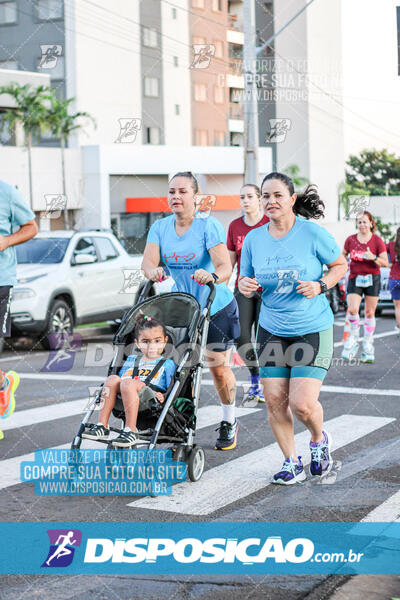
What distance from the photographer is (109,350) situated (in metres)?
14.5

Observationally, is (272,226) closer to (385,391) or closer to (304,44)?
(385,391)

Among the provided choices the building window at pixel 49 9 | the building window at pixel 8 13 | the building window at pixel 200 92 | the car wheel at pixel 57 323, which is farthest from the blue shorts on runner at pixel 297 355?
the building window at pixel 200 92

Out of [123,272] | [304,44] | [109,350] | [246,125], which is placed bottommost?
[109,350]

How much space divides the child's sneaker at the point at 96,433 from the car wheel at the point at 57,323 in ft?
28.1

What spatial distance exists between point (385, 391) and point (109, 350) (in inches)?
234

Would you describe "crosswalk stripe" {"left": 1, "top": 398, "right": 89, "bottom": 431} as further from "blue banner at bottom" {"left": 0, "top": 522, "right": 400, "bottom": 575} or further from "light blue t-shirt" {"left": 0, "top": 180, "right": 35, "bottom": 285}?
"blue banner at bottom" {"left": 0, "top": 522, "right": 400, "bottom": 575}

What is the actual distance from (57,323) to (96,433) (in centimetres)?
884

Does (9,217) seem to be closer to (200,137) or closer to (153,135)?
(153,135)

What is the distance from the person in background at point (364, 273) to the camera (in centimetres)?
1196

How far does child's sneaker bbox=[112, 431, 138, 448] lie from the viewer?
18.1ft

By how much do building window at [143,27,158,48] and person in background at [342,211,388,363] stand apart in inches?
1578

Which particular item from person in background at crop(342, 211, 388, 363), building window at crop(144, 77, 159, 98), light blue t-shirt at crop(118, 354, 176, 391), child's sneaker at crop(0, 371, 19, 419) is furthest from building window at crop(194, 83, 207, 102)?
light blue t-shirt at crop(118, 354, 176, 391)

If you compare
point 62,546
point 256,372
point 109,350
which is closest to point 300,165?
point 109,350

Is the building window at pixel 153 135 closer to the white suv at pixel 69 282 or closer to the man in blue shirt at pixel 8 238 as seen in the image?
the white suv at pixel 69 282
